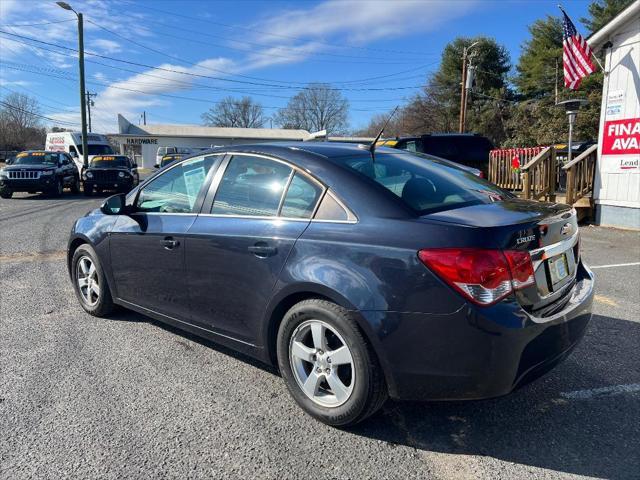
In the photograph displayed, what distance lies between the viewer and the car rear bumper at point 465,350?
2.32m

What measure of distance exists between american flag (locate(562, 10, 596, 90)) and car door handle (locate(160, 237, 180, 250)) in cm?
1071

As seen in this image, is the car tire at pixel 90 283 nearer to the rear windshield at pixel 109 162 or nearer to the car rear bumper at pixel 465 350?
the car rear bumper at pixel 465 350

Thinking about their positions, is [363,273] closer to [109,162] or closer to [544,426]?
[544,426]

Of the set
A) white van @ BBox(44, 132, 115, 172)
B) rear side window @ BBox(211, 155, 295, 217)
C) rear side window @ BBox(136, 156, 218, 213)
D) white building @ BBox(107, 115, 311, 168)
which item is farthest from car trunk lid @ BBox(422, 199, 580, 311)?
white building @ BBox(107, 115, 311, 168)

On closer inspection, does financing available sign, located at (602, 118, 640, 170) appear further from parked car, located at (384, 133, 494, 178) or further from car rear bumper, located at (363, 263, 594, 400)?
car rear bumper, located at (363, 263, 594, 400)

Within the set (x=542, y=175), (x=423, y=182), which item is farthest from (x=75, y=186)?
(x=423, y=182)

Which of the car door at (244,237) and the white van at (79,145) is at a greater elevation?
the white van at (79,145)

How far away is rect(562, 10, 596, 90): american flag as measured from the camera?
10898 millimetres

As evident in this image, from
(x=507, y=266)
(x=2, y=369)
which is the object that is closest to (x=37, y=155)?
(x=2, y=369)

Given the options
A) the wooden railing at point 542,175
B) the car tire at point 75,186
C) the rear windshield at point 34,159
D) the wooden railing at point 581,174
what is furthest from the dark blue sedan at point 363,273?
the car tire at point 75,186

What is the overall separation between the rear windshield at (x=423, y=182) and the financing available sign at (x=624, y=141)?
7915 millimetres

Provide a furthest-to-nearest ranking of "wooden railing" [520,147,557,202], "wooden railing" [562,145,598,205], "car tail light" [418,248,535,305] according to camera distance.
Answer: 1. "wooden railing" [520,147,557,202]
2. "wooden railing" [562,145,598,205]
3. "car tail light" [418,248,535,305]

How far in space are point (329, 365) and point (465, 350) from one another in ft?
2.52

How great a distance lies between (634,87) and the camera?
971 centimetres
